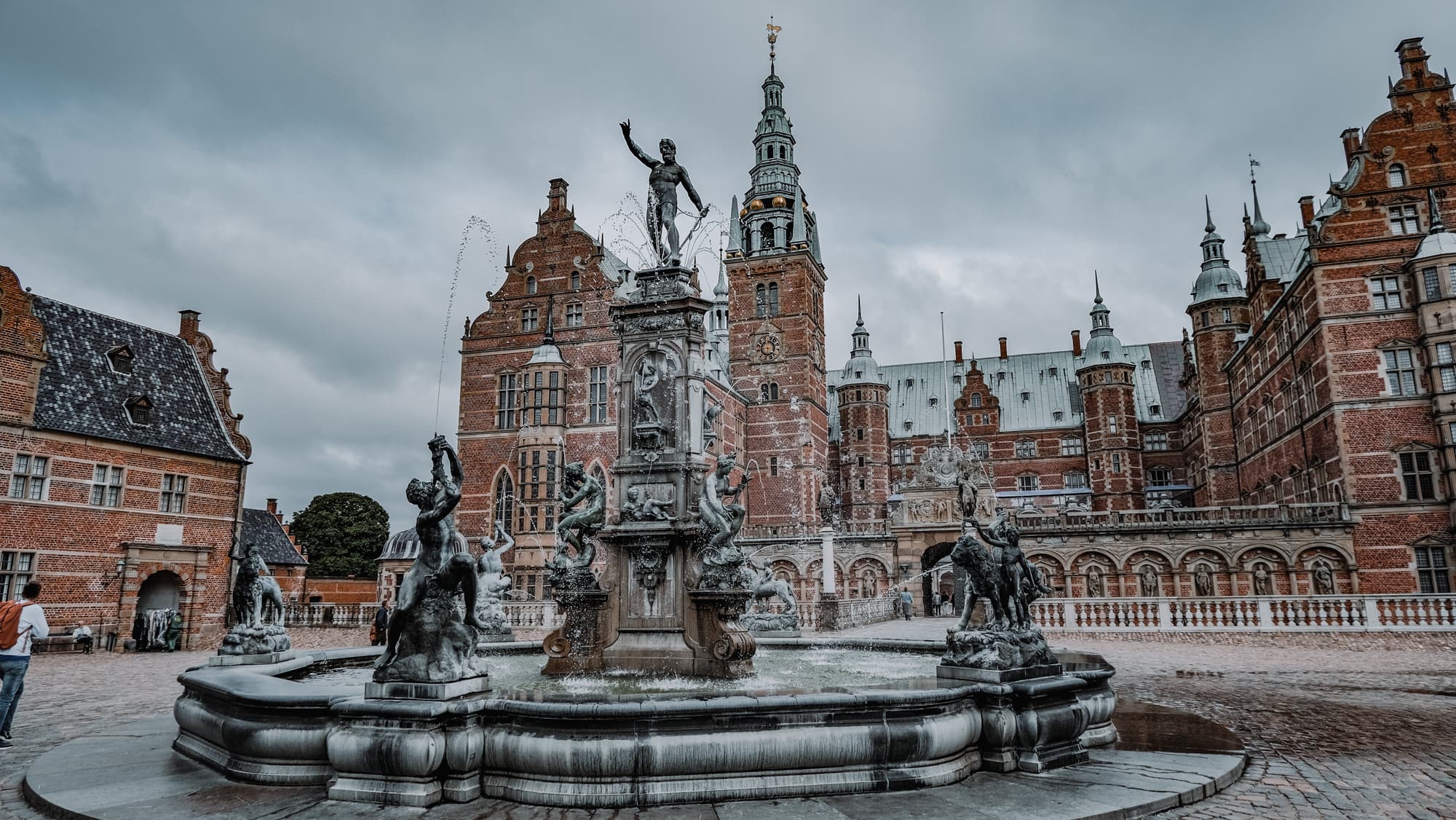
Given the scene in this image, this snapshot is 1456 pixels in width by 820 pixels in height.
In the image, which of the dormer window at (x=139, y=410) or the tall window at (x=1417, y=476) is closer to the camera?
the dormer window at (x=139, y=410)

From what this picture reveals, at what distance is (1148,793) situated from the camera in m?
5.14

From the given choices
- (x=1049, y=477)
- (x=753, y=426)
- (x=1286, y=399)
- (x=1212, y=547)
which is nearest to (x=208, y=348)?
(x=753, y=426)

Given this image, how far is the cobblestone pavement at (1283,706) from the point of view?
17.9ft

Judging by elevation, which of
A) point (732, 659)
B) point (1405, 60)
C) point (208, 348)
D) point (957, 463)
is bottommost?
point (732, 659)

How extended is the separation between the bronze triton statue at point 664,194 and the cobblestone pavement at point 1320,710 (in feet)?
24.0

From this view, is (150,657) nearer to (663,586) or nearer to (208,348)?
(208,348)

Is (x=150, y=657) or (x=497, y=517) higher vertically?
(x=497, y=517)

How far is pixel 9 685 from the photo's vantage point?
748 centimetres

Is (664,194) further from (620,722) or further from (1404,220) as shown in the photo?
(1404,220)

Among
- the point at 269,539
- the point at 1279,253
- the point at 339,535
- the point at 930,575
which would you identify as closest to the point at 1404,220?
the point at 1279,253

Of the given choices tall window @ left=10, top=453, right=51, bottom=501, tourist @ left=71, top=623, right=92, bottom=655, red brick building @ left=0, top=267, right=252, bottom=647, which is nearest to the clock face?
red brick building @ left=0, top=267, right=252, bottom=647

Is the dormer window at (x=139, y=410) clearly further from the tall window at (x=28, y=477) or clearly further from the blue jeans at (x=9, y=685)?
the blue jeans at (x=9, y=685)

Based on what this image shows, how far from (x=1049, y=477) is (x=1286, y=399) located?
26801mm

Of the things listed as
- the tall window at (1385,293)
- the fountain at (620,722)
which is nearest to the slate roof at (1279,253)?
the tall window at (1385,293)
